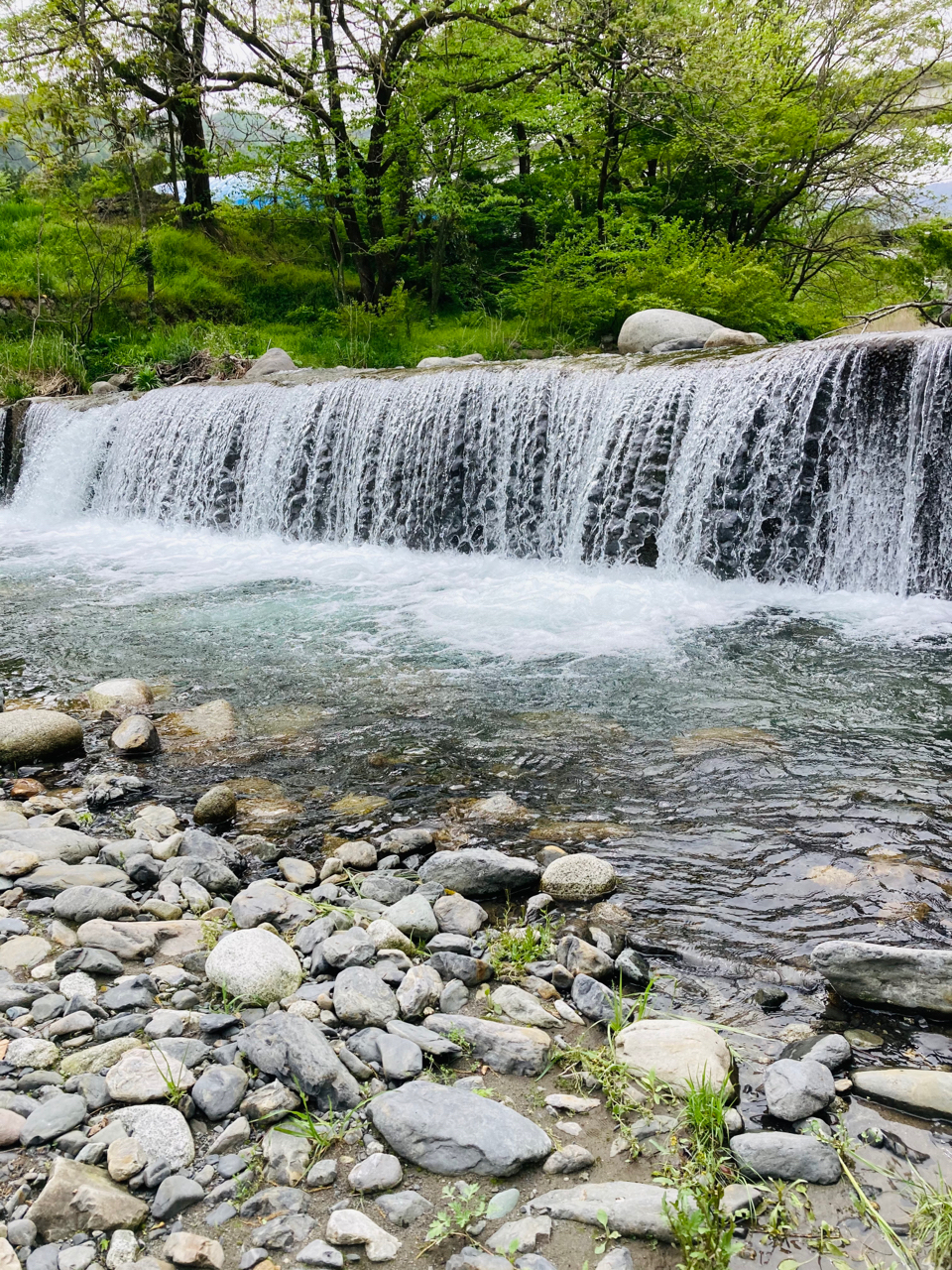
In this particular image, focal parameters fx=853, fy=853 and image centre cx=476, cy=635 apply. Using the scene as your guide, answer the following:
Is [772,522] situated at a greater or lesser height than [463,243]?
lesser

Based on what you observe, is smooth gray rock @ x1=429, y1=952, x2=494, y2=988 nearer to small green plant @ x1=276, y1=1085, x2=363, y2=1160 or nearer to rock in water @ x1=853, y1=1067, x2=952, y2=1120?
small green plant @ x1=276, y1=1085, x2=363, y2=1160

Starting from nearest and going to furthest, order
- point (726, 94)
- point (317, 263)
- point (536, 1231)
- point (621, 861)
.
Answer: point (536, 1231), point (621, 861), point (726, 94), point (317, 263)

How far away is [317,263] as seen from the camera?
19.9 metres

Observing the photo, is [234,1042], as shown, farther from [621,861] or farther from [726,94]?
[726,94]

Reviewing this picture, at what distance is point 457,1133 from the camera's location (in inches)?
70.8

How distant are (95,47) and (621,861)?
1631cm

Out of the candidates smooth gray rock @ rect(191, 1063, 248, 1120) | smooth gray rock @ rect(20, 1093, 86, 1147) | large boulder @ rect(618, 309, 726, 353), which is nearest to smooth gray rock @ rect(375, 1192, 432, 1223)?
smooth gray rock @ rect(191, 1063, 248, 1120)

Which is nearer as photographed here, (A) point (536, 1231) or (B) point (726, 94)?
(A) point (536, 1231)

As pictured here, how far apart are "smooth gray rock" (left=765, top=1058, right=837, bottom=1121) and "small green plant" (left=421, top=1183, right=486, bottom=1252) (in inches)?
27.8

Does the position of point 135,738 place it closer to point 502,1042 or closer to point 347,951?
point 347,951

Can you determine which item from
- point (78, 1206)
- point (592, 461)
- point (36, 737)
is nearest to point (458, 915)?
point (78, 1206)

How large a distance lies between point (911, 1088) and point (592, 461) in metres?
6.98

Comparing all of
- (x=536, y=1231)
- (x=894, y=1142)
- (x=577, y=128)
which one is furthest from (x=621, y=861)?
(x=577, y=128)

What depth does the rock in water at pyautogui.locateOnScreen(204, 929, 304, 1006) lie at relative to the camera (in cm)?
233
